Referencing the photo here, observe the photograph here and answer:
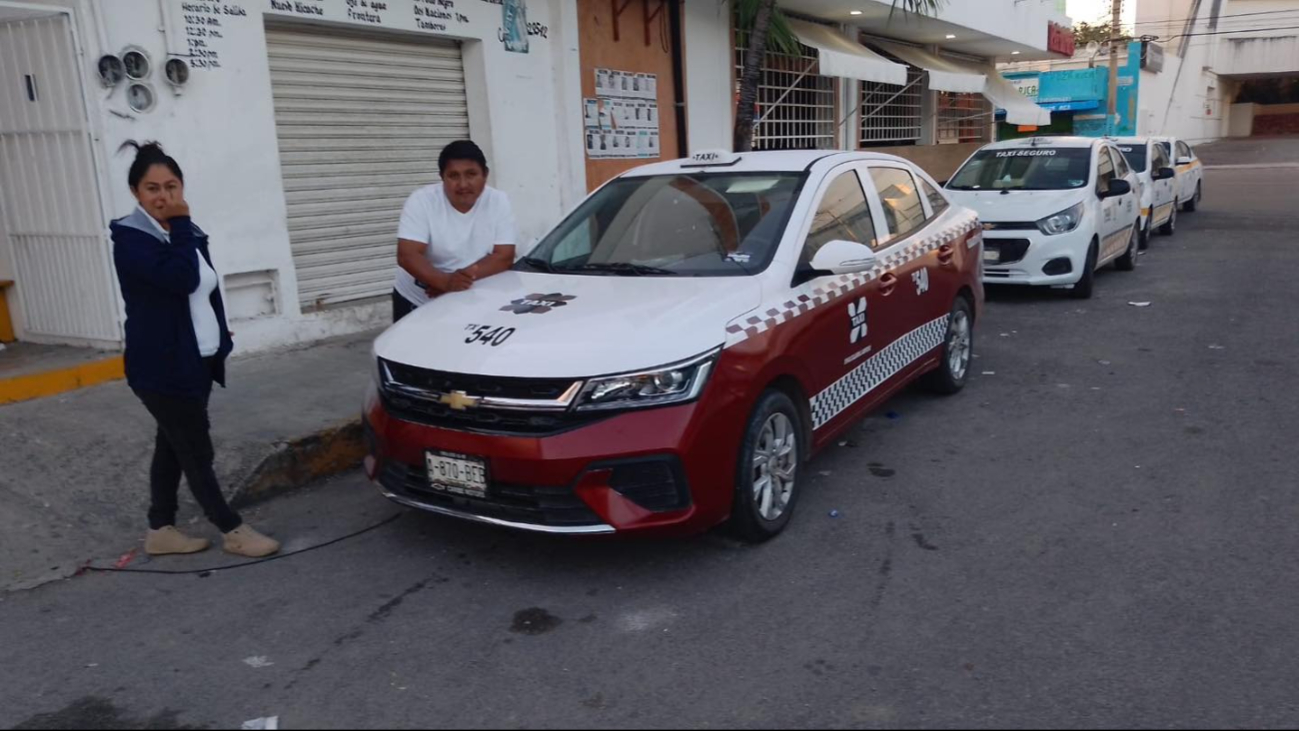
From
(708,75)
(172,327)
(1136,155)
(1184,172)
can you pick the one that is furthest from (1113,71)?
(172,327)

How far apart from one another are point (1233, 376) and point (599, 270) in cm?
498

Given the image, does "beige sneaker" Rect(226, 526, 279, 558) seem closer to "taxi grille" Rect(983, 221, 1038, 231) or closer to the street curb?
the street curb

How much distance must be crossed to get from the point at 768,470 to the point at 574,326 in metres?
1.08

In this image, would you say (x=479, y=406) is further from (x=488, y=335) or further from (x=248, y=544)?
(x=248, y=544)

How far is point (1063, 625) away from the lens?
368cm

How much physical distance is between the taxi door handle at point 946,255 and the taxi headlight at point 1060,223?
4257 millimetres

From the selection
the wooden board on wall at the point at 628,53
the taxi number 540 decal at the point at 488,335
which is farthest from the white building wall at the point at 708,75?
the taxi number 540 decal at the point at 488,335

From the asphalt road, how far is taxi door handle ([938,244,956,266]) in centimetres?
117

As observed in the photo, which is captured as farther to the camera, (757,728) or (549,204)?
(549,204)

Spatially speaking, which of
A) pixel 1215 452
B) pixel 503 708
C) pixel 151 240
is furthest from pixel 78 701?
pixel 1215 452

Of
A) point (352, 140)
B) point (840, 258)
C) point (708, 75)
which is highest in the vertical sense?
point (708, 75)

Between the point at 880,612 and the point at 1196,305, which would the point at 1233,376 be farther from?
the point at 880,612

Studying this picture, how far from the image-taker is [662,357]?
3.96m

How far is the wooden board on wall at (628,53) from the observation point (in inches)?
429
